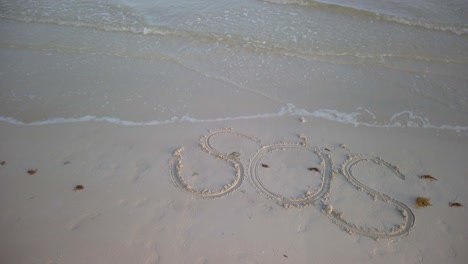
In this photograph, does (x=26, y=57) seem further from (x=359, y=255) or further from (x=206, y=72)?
(x=359, y=255)

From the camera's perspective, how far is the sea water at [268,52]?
5098 millimetres

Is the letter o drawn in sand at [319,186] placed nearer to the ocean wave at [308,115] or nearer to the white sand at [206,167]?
the white sand at [206,167]

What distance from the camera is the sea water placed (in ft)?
16.7

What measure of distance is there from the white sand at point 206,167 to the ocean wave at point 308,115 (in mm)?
24

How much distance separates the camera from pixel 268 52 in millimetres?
6594

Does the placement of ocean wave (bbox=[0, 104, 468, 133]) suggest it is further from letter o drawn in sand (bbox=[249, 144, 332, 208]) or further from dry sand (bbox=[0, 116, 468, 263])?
letter o drawn in sand (bbox=[249, 144, 332, 208])

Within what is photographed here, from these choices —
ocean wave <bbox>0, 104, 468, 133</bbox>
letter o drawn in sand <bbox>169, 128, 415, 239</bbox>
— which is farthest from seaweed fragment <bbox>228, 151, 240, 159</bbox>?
ocean wave <bbox>0, 104, 468, 133</bbox>

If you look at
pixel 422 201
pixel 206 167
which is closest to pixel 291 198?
pixel 206 167

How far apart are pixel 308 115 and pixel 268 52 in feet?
6.95

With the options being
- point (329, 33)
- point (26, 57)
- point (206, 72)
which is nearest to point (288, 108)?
point (206, 72)

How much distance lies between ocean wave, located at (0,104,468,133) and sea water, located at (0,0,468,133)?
0.06 ft

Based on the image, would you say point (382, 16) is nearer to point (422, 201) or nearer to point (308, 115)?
point (308, 115)

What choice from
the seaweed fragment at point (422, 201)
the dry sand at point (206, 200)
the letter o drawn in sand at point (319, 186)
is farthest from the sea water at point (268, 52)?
the seaweed fragment at point (422, 201)

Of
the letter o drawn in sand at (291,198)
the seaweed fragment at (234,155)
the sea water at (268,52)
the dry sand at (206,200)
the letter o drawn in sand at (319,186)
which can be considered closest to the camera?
the dry sand at (206,200)
